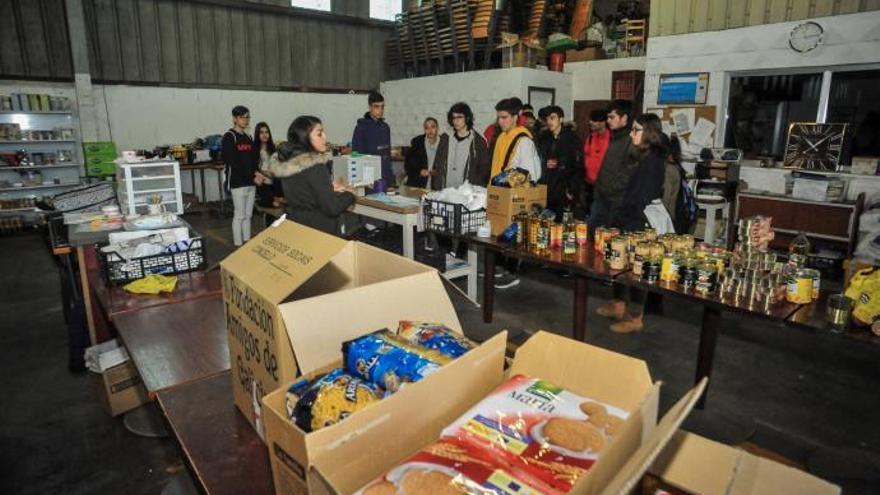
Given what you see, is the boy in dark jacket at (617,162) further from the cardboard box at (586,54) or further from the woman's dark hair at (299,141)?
the cardboard box at (586,54)

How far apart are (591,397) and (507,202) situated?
2479mm

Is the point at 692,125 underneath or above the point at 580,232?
above

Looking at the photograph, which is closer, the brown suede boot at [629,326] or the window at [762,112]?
the brown suede boot at [629,326]

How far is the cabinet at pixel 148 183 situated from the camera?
3.97 meters

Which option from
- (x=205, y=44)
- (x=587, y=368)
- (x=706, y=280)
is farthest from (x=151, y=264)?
(x=205, y=44)

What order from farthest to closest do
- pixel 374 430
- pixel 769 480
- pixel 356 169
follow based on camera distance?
pixel 356 169
pixel 769 480
pixel 374 430

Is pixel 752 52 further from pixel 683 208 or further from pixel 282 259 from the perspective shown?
pixel 282 259

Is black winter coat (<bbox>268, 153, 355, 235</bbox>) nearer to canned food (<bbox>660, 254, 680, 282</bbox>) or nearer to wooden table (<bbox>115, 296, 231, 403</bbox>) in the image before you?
wooden table (<bbox>115, 296, 231, 403</bbox>)

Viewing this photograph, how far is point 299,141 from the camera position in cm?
290

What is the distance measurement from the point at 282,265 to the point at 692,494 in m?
0.85

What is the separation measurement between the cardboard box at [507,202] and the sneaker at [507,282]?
145 centimetres

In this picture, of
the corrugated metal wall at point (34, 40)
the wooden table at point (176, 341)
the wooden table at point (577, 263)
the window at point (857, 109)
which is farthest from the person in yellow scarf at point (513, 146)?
the corrugated metal wall at point (34, 40)

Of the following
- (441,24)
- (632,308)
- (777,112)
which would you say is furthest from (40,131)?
(777,112)

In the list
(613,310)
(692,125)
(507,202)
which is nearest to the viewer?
(507,202)
